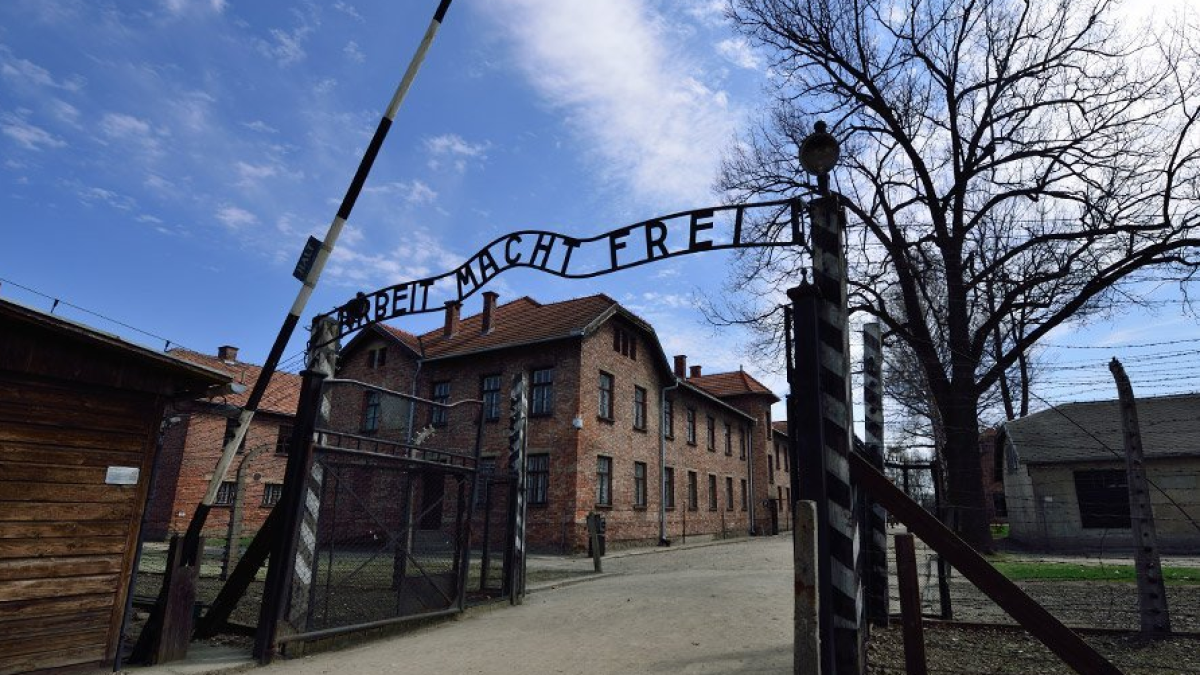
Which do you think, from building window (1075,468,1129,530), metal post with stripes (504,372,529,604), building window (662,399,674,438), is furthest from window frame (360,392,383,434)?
building window (1075,468,1129,530)

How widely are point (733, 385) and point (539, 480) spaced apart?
19.7 metres

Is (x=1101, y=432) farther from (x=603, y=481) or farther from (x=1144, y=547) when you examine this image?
(x=1144, y=547)

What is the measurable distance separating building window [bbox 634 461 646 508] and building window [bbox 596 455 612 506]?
2061 millimetres

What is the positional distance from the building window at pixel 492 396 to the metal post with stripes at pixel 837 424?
1970 cm

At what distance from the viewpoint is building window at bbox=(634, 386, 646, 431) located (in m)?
25.4

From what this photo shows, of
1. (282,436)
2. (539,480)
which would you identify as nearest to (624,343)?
(539,480)

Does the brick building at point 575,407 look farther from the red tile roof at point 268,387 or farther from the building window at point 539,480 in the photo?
the red tile roof at point 268,387

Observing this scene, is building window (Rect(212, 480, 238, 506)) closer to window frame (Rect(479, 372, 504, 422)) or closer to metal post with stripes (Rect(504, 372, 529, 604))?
window frame (Rect(479, 372, 504, 422))

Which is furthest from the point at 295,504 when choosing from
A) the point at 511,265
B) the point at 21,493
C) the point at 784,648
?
the point at 784,648

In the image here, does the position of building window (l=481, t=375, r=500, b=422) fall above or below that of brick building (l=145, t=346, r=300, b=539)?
above

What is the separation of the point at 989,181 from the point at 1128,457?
13654 mm

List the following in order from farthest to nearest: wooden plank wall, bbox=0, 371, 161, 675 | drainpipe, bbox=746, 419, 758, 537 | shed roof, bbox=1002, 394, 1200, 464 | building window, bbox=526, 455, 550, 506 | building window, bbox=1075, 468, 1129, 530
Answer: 1. drainpipe, bbox=746, 419, 758, 537
2. building window, bbox=1075, 468, 1129, 530
3. shed roof, bbox=1002, 394, 1200, 464
4. building window, bbox=526, 455, 550, 506
5. wooden plank wall, bbox=0, 371, 161, 675

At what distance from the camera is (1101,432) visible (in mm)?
24875

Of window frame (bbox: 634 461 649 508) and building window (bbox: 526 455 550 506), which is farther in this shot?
window frame (bbox: 634 461 649 508)
